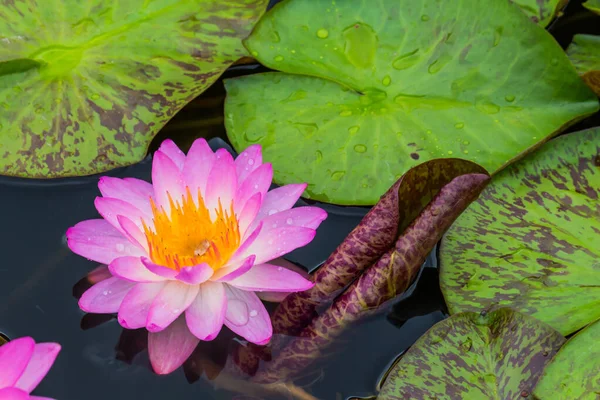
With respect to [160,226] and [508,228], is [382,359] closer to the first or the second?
[508,228]

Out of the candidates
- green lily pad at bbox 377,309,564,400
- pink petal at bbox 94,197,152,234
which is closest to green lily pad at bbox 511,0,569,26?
green lily pad at bbox 377,309,564,400

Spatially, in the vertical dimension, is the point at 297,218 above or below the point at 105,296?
above

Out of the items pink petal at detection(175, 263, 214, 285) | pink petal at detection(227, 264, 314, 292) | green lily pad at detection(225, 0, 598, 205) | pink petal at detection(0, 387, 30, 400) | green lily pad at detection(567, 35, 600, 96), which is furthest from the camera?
green lily pad at detection(567, 35, 600, 96)

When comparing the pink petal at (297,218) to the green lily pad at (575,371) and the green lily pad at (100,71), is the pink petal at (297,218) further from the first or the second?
the green lily pad at (575,371)

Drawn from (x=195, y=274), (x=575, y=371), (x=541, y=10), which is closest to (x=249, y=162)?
(x=195, y=274)

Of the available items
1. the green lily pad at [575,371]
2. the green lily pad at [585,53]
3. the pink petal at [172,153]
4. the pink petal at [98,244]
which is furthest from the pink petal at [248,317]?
the green lily pad at [585,53]

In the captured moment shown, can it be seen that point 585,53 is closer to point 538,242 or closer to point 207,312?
point 538,242

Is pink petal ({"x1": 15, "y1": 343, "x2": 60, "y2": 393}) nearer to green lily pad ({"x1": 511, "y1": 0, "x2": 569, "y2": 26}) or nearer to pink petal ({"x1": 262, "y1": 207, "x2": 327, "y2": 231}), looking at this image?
pink petal ({"x1": 262, "y1": 207, "x2": 327, "y2": 231})

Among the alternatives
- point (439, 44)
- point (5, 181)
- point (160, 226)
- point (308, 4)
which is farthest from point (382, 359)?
point (5, 181)
